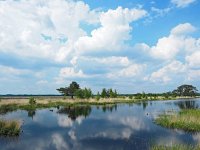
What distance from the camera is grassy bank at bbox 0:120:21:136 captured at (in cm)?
3300

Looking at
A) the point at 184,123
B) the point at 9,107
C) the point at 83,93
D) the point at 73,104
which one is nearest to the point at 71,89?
the point at 83,93

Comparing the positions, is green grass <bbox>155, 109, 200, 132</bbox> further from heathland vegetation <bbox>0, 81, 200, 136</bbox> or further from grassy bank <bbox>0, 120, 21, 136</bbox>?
grassy bank <bbox>0, 120, 21, 136</bbox>

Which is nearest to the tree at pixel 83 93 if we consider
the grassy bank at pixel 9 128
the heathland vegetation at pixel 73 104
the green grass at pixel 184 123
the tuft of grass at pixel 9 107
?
the heathland vegetation at pixel 73 104

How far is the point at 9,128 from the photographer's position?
33688mm

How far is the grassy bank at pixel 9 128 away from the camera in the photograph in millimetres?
33000

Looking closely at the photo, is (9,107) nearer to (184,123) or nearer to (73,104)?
(73,104)

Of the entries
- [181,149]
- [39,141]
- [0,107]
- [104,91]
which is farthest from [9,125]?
[104,91]

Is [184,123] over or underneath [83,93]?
underneath

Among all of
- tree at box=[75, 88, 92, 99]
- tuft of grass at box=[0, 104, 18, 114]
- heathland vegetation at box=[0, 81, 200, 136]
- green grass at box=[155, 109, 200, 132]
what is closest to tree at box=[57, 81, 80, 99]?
heathland vegetation at box=[0, 81, 200, 136]

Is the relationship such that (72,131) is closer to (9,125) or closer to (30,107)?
(9,125)

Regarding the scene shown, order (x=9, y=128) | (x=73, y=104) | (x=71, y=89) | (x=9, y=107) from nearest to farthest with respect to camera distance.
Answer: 1. (x=9, y=128)
2. (x=9, y=107)
3. (x=73, y=104)
4. (x=71, y=89)

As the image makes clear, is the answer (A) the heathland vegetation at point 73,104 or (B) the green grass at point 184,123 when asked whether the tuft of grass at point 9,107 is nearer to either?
(A) the heathland vegetation at point 73,104

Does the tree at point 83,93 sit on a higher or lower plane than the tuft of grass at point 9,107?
higher

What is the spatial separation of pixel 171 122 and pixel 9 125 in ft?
67.5
